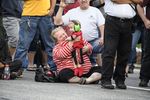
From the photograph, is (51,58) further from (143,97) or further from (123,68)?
(143,97)

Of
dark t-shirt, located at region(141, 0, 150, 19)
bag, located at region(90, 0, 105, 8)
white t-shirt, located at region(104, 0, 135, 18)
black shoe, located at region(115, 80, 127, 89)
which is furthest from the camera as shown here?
bag, located at region(90, 0, 105, 8)

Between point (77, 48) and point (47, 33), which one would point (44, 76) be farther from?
point (47, 33)

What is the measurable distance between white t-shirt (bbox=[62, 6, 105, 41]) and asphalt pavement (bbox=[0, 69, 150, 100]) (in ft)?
5.15

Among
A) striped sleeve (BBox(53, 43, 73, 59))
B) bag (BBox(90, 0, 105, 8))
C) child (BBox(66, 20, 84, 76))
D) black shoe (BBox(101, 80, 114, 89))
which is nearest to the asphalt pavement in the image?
black shoe (BBox(101, 80, 114, 89))

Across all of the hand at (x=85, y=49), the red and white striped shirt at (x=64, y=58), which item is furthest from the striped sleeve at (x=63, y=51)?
the hand at (x=85, y=49)

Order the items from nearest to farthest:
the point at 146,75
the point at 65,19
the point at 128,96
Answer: the point at 128,96 → the point at 146,75 → the point at 65,19

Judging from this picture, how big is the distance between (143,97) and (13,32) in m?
3.52

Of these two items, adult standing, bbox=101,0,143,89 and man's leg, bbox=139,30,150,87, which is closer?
adult standing, bbox=101,0,143,89

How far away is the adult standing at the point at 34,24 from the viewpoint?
30.9 ft

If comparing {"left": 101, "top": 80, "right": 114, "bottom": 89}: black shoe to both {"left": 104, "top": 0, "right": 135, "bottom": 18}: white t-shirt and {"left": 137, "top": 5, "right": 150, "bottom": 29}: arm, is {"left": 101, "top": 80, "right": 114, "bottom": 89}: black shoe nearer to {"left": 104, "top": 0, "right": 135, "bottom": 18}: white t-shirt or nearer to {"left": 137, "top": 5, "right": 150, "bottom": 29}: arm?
{"left": 104, "top": 0, "right": 135, "bottom": 18}: white t-shirt

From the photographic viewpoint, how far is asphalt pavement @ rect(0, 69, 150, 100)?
663 centimetres

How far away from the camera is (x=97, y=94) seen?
707 cm

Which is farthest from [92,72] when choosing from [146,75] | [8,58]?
[8,58]

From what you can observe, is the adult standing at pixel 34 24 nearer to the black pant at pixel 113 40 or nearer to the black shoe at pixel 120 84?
the black shoe at pixel 120 84
